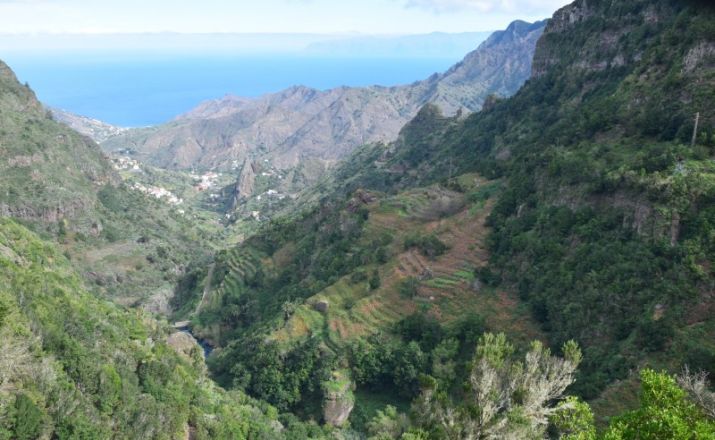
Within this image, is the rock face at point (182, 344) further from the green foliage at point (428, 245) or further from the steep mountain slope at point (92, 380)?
the green foliage at point (428, 245)

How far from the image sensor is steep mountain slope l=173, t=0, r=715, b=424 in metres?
23.2

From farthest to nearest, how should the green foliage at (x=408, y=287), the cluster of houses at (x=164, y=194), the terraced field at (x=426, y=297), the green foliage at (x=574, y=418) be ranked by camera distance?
the cluster of houses at (x=164, y=194), the green foliage at (x=408, y=287), the terraced field at (x=426, y=297), the green foliage at (x=574, y=418)

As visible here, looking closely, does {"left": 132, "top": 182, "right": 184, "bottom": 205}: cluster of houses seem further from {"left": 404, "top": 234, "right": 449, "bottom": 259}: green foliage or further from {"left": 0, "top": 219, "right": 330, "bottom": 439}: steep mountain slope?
{"left": 404, "top": 234, "right": 449, "bottom": 259}: green foliage

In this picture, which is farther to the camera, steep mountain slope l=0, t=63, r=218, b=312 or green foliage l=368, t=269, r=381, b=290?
steep mountain slope l=0, t=63, r=218, b=312

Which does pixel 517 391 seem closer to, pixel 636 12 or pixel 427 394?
pixel 427 394

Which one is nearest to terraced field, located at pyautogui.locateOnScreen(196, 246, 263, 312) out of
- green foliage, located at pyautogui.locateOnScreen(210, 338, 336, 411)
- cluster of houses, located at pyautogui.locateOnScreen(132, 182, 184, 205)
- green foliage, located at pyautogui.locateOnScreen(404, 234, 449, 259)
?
green foliage, located at pyautogui.locateOnScreen(210, 338, 336, 411)

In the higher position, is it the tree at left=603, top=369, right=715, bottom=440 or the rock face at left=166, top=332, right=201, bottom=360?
the tree at left=603, top=369, right=715, bottom=440

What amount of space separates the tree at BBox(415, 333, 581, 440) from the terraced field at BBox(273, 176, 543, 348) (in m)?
12.9

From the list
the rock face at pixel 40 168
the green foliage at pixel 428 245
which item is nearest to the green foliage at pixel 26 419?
the green foliage at pixel 428 245

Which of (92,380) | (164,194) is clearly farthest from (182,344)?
(164,194)

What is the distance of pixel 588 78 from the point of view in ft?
181

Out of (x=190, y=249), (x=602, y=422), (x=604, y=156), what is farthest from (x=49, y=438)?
(x=190, y=249)

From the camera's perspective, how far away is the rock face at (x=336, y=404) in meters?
30.3

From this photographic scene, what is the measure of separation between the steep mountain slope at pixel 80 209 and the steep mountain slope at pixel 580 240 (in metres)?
21.3
